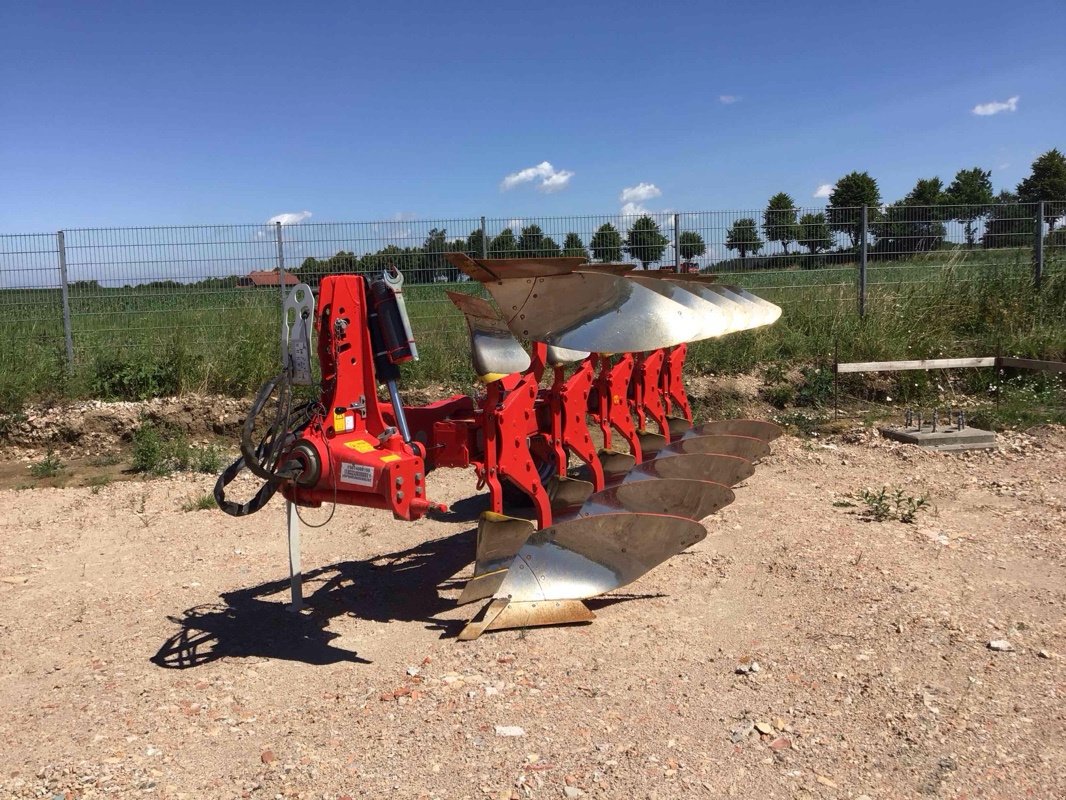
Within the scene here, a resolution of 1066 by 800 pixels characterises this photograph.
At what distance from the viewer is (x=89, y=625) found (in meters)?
4.63

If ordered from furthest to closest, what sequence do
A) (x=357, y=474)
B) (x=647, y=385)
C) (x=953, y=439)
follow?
(x=953, y=439) < (x=647, y=385) < (x=357, y=474)

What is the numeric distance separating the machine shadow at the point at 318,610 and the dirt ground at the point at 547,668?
0.02 metres

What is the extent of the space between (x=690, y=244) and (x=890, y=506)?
608 centimetres

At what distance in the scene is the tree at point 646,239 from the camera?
38.1 ft

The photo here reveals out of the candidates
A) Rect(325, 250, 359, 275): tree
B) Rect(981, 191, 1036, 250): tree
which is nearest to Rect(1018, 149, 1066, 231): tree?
Rect(981, 191, 1036, 250): tree

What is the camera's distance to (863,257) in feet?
38.7

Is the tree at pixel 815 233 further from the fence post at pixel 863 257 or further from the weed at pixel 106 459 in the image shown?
the weed at pixel 106 459

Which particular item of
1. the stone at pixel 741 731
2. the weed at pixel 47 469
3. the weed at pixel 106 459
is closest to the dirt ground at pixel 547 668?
the stone at pixel 741 731

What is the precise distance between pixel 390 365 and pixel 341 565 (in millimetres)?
1930

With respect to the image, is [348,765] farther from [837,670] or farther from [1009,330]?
[1009,330]

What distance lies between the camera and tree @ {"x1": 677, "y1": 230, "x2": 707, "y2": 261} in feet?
37.8

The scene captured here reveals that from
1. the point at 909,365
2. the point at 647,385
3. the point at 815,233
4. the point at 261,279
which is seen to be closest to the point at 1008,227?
the point at 815,233

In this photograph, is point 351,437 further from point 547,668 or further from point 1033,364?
point 1033,364

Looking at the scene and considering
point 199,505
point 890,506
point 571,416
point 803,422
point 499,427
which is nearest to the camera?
point 499,427
